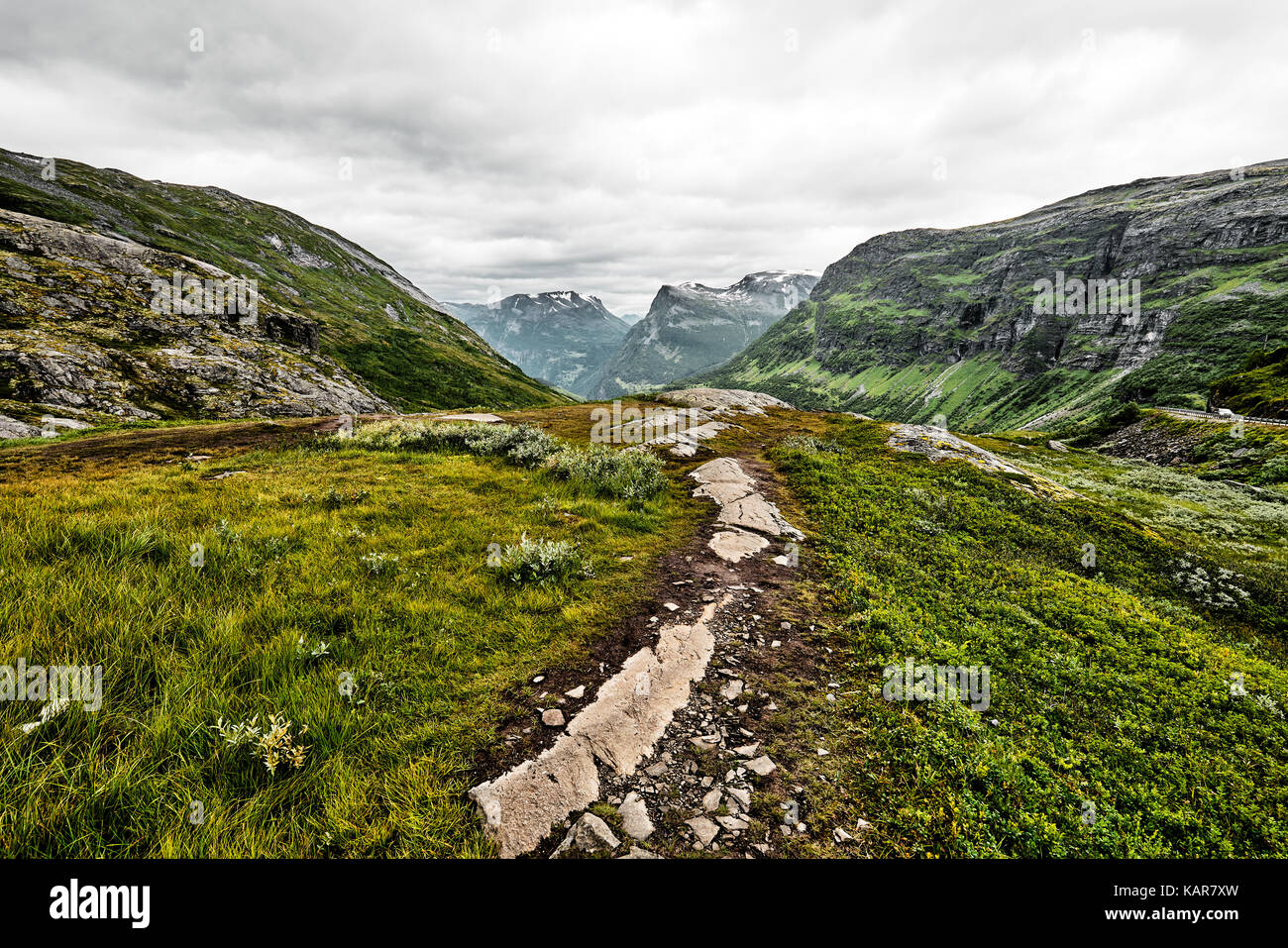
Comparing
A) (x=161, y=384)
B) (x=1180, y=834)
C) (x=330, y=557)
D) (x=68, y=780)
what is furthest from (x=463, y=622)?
(x=161, y=384)

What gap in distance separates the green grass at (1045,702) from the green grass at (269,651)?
388cm

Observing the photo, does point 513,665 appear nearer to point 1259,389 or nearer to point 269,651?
point 269,651

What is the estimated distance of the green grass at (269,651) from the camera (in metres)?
3.50

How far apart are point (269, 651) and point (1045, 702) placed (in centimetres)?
1108

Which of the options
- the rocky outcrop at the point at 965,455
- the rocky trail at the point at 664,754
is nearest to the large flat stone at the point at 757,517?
the rocky trail at the point at 664,754

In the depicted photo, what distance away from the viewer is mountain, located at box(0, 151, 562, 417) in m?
38.2

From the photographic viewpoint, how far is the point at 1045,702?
689 centimetres

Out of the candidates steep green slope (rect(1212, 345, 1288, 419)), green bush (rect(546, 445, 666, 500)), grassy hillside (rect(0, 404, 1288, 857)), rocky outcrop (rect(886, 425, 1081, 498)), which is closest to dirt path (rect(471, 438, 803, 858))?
grassy hillside (rect(0, 404, 1288, 857))

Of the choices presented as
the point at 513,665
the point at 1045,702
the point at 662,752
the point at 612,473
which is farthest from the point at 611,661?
the point at 612,473

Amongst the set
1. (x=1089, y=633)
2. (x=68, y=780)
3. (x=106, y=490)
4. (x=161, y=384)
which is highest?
(x=161, y=384)
